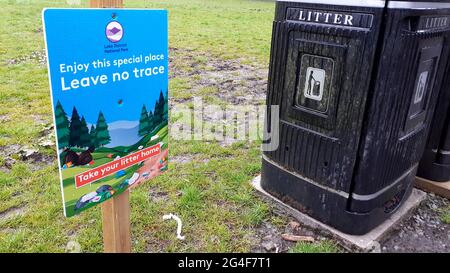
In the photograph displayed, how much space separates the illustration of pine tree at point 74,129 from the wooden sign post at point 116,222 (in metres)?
0.37

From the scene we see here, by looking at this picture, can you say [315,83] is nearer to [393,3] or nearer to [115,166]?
[393,3]

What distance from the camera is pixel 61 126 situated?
1.52m

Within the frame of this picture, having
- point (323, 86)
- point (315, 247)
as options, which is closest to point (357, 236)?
point (315, 247)

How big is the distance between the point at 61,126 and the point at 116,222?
0.59m

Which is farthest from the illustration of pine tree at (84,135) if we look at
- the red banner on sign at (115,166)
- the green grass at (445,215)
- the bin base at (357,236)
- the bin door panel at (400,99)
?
the green grass at (445,215)

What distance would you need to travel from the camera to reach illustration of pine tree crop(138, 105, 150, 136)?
1854 millimetres

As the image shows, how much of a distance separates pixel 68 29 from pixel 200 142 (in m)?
2.47

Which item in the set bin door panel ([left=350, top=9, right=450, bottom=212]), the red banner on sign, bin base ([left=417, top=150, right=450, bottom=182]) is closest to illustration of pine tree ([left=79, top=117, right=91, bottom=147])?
the red banner on sign

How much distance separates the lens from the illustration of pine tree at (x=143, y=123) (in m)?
1.85

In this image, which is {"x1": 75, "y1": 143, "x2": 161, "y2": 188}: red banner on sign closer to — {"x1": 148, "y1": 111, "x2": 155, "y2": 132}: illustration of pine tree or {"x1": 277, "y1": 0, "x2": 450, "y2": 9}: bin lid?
{"x1": 148, "y1": 111, "x2": 155, "y2": 132}: illustration of pine tree

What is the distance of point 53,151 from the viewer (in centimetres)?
351

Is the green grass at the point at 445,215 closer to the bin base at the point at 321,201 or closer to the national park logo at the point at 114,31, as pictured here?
the bin base at the point at 321,201

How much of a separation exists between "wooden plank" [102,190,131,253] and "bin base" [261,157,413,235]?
1.19m

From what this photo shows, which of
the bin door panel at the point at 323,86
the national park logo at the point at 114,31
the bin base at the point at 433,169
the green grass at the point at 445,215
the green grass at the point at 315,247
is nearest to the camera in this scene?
the national park logo at the point at 114,31
